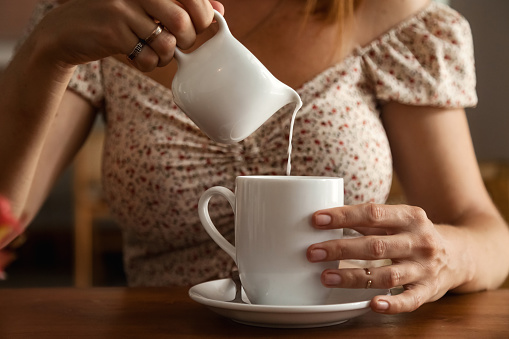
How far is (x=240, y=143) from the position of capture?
1.12m

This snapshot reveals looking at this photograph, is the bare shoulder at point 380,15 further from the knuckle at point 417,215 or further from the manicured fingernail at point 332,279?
the manicured fingernail at point 332,279

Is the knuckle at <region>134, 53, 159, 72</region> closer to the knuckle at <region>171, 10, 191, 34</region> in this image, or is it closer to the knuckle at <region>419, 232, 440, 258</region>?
the knuckle at <region>171, 10, 191, 34</region>

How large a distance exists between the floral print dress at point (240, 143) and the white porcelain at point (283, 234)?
401 mm

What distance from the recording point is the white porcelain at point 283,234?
67cm

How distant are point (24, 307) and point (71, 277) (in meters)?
3.31

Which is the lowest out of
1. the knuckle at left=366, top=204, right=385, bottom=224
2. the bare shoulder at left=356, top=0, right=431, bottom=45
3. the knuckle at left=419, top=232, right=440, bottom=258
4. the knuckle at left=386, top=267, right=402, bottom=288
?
the knuckle at left=386, top=267, right=402, bottom=288

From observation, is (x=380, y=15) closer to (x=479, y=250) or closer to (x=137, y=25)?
(x=479, y=250)

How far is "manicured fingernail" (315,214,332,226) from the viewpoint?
664mm

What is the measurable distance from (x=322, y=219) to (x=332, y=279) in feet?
0.21

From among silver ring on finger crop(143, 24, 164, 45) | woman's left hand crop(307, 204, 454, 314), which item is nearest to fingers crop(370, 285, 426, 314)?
woman's left hand crop(307, 204, 454, 314)

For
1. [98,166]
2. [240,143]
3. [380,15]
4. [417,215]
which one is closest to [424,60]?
[380,15]

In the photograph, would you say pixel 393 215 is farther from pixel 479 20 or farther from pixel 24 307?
pixel 479 20

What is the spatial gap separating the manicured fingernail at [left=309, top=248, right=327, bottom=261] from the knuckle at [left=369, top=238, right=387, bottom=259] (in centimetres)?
6

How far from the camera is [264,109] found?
0.73 m
